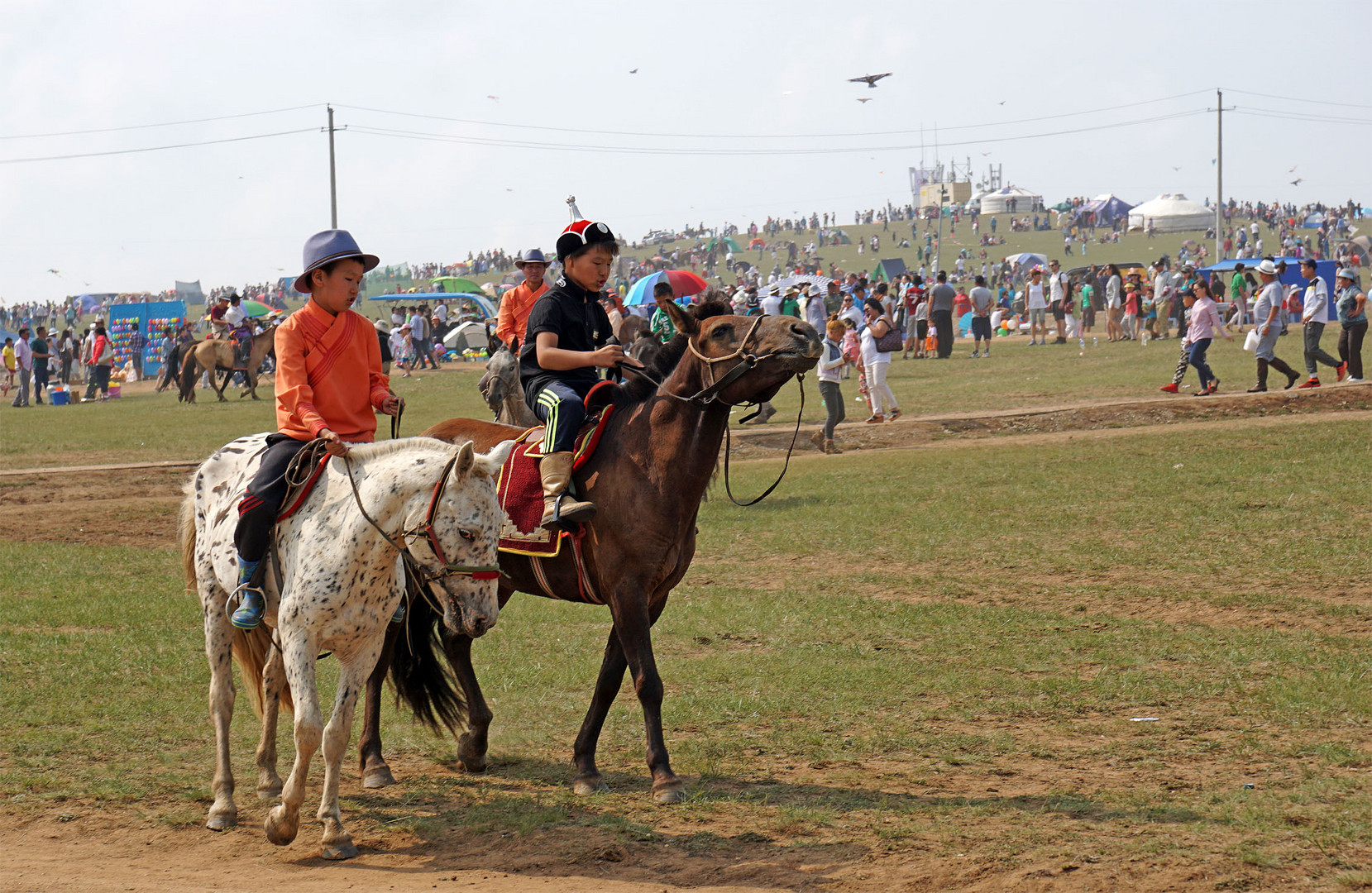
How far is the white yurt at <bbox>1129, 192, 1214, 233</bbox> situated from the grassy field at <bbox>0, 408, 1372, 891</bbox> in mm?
76585

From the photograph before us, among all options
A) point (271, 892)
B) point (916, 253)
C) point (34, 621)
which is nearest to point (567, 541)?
point (271, 892)

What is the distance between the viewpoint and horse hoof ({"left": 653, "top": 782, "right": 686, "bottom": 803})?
6.05 metres

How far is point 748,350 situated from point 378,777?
118 inches

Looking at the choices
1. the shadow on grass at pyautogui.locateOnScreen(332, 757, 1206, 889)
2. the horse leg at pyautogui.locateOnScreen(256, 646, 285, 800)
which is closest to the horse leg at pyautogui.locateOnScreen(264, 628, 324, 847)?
the shadow on grass at pyautogui.locateOnScreen(332, 757, 1206, 889)

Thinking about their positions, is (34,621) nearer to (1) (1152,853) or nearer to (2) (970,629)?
(2) (970,629)

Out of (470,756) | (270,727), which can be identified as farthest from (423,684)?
(270,727)

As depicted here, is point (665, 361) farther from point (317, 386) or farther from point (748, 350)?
point (317, 386)

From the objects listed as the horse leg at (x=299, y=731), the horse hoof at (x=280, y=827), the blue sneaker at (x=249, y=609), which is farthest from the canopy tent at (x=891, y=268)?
the horse hoof at (x=280, y=827)

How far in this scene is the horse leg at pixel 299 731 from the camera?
17.6 ft

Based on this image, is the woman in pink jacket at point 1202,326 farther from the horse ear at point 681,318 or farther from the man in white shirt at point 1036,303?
the horse ear at point 681,318

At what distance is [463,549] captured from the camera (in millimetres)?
5180

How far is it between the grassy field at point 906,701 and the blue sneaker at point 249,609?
110cm

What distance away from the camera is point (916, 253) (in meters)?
80.8

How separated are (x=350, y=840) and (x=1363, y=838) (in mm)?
4315
